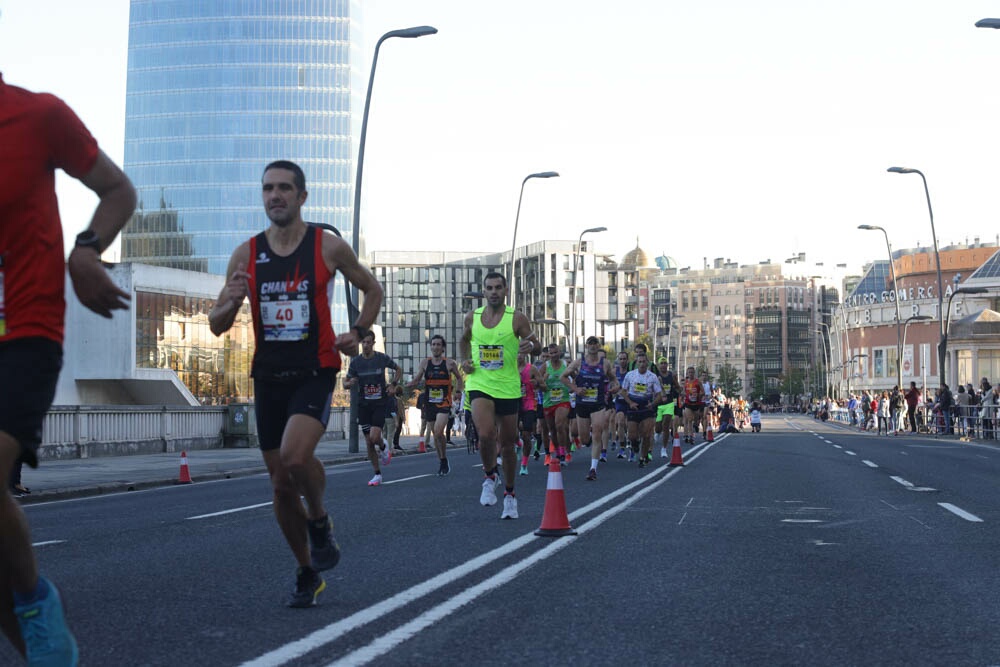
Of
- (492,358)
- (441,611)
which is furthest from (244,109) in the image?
(441,611)

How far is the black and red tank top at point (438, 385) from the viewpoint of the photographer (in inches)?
822

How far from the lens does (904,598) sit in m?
6.71

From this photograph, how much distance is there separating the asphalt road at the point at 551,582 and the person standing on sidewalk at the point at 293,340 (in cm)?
49

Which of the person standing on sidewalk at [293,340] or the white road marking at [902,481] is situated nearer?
the person standing on sidewalk at [293,340]

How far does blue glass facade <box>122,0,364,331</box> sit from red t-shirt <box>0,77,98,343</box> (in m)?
128

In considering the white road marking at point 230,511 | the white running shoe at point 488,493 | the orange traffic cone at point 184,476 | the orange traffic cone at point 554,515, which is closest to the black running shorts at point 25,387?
the orange traffic cone at point 554,515

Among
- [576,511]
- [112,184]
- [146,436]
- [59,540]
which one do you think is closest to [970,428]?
[146,436]

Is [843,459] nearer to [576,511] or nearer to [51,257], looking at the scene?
[576,511]

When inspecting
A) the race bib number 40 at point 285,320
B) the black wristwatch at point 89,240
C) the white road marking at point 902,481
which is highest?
the black wristwatch at point 89,240

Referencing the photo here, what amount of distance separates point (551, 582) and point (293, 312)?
2.19m

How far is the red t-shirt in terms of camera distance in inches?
141

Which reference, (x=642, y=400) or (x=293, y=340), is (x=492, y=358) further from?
(x=642, y=400)

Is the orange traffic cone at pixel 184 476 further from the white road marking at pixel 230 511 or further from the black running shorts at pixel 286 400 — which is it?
the black running shorts at pixel 286 400

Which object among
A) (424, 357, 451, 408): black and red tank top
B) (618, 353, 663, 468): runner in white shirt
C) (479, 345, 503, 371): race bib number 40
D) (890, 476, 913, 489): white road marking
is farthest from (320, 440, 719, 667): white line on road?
(618, 353, 663, 468): runner in white shirt
